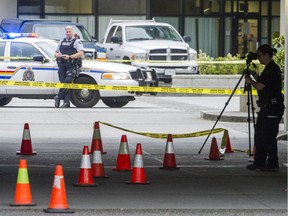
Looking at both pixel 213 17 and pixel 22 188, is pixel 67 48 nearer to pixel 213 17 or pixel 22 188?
pixel 22 188

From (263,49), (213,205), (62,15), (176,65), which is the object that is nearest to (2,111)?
(176,65)

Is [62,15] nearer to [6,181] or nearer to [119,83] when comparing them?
[119,83]

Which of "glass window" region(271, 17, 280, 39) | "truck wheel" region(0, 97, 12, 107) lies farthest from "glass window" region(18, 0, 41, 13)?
"truck wheel" region(0, 97, 12, 107)

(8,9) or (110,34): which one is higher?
(8,9)

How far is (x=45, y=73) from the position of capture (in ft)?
86.1

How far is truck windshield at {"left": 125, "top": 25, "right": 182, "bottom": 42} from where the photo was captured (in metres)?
34.4

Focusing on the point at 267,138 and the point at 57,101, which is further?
the point at 57,101

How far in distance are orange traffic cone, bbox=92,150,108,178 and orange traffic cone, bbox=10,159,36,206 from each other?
2.44 metres

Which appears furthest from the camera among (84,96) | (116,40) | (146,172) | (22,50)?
(116,40)

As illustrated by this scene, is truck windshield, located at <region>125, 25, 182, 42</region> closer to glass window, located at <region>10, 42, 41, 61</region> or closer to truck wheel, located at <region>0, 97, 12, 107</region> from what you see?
truck wheel, located at <region>0, 97, 12, 107</region>

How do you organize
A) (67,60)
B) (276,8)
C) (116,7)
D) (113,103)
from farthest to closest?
(276,8) < (116,7) < (113,103) < (67,60)

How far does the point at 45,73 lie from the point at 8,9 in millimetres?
16499

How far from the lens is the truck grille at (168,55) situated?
33.4 m

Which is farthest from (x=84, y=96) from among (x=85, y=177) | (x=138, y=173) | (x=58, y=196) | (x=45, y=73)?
(x=58, y=196)
